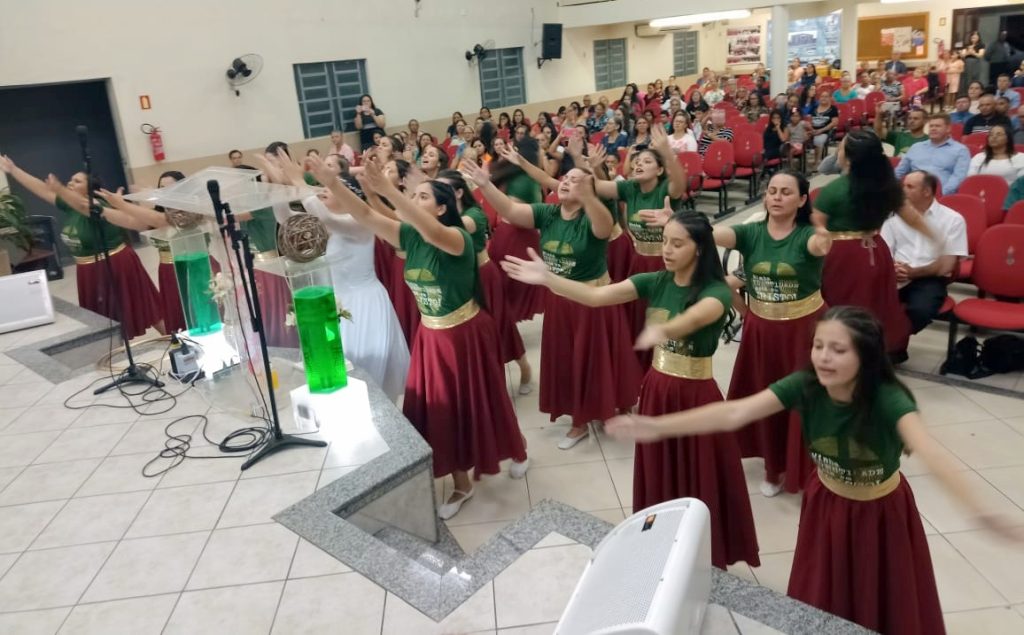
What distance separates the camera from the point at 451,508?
350cm

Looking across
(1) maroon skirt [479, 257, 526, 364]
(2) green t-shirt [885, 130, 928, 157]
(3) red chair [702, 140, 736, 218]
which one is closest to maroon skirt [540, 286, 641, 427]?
(1) maroon skirt [479, 257, 526, 364]

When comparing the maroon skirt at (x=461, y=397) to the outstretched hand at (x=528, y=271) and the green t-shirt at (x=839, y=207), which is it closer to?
the outstretched hand at (x=528, y=271)

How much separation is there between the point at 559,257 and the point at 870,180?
4.99 feet

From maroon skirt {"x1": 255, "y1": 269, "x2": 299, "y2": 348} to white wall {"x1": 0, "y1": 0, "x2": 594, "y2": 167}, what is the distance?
20.1ft

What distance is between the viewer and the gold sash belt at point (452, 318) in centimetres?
334

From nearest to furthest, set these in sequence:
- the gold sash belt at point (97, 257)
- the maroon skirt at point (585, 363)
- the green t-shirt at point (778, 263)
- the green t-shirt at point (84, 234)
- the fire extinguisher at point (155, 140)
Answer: the green t-shirt at point (778, 263), the maroon skirt at point (585, 363), the green t-shirt at point (84, 234), the gold sash belt at point (97, 257), the fire extinguisher at point (155, 140)

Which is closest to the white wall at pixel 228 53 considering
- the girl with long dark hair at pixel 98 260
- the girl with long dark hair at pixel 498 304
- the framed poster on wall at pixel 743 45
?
the girl with long dark hair at pixel 98 260

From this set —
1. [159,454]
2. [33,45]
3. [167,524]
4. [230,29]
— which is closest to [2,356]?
[159,454]

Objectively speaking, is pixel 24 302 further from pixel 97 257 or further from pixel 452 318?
pixel 452 318

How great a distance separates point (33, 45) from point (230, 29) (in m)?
2.43

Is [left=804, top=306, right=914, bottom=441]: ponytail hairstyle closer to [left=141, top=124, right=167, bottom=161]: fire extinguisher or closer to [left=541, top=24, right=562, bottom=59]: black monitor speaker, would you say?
[left=141, top=124, right=167, bottom=161]: fire extinguisher

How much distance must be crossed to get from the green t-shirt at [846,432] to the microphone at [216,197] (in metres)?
1.94

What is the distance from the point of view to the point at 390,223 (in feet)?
10.7

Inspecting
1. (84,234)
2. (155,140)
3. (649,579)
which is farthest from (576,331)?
(155,140)
